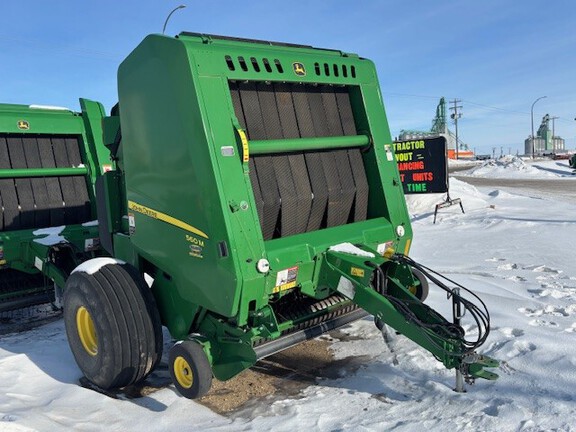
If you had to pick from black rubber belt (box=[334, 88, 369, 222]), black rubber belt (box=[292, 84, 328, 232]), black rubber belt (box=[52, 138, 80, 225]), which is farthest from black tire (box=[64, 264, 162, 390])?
black rubber belt (box=[52, 138, 80, 225])

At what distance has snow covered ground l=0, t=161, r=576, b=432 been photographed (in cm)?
315

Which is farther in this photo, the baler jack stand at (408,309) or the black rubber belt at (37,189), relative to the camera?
the black rubber belt at (37,189)

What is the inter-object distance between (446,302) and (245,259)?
298cm

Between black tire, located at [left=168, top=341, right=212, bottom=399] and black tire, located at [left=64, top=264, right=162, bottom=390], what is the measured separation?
33 cm

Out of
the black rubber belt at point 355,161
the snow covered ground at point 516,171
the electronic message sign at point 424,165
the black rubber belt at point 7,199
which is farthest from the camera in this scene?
the snow covered ground at point 516,171

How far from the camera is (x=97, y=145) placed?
6887 mm

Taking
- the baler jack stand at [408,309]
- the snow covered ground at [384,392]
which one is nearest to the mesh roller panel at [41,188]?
the snow covered ground at [384,392]

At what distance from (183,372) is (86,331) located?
3.64 ft

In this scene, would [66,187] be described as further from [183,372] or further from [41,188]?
[183,372]

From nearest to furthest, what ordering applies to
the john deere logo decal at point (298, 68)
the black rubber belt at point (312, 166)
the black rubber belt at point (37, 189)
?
the john deere logo decal at point (298, 68), the black rubber belt at point (312, 166), the black rubber belt at point (37, 189)

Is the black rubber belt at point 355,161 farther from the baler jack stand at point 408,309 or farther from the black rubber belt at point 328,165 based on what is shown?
the baler jack stand at point 408,309

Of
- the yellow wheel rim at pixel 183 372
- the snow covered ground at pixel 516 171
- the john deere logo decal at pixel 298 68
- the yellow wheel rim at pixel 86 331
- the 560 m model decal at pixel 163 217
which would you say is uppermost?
the john deere logo decal at pixel 298 68

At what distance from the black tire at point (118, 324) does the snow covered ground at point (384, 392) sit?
0.20 metres

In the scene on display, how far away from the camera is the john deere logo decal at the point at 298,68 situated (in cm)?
400
